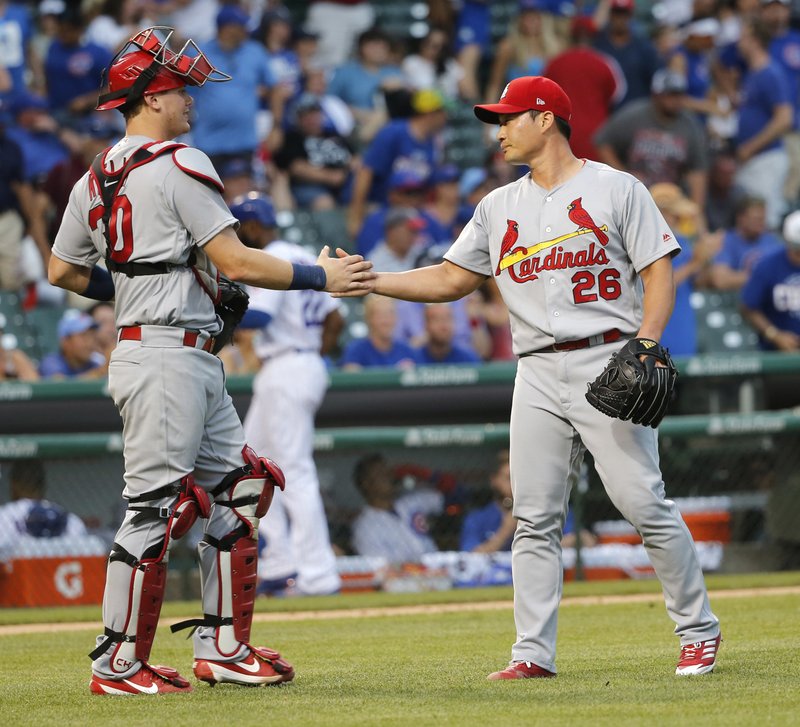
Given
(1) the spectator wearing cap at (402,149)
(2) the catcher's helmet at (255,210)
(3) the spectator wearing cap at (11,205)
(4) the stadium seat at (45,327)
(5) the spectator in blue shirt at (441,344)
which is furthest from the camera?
(1) the spectator wearing cap at (402,149)

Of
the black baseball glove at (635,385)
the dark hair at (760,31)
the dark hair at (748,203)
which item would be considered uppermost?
the dark hair at (760,31)

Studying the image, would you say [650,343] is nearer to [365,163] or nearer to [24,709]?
[24,709]

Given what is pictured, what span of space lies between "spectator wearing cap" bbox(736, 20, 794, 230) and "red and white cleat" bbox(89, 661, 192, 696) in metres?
10.3

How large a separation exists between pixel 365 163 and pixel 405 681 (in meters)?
8.43

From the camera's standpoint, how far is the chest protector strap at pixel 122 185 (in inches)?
191

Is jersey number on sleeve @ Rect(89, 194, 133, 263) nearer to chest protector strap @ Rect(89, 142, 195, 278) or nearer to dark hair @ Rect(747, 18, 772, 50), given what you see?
chest protector strap @ Rect(89, 142, 195, 278)

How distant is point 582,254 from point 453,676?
1543 millimetres

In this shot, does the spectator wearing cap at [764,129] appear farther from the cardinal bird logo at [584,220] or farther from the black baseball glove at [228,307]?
the black baseball glove at [228,307]

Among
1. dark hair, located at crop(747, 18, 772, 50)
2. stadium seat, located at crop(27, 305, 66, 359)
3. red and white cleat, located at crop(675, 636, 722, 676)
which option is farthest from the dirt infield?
dark hair, located at crop(747, 18, 772, 50)

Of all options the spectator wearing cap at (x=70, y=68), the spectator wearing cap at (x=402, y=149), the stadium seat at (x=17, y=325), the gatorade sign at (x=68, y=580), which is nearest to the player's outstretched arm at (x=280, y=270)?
the gatorade sign at (x=68, y=580)

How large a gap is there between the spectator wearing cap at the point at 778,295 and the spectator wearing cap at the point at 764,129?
2.96m

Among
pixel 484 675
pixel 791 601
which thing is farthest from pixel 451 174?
pixel 484 675

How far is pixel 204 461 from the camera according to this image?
5.00 m

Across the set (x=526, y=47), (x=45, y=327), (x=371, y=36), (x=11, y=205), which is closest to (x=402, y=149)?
(x=371, y=36)
